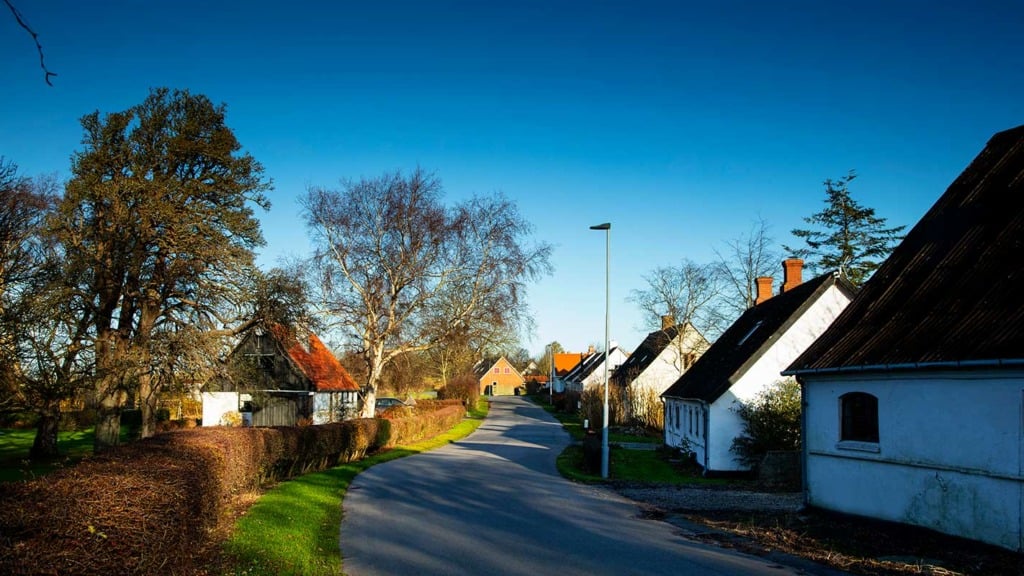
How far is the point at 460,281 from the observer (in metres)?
34.6

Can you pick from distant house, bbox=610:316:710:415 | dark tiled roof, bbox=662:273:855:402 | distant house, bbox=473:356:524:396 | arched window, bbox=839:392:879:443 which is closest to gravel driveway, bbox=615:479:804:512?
arched window, bbox=839:392:879:443

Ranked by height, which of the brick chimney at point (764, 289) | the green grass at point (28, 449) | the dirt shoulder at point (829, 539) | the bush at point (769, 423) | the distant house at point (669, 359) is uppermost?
the brick chimney at point (764, 289)

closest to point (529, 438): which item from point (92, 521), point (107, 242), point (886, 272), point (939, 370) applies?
point (107, 242)

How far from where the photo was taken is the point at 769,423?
21500 millimetres

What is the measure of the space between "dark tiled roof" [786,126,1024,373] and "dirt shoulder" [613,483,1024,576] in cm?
261

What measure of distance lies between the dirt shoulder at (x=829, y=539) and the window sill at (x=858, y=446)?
1.19 metres

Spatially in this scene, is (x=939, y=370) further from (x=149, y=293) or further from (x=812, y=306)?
(x=149, y=293)

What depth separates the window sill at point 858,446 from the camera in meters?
12.3

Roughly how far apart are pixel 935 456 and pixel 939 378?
3.92 feet

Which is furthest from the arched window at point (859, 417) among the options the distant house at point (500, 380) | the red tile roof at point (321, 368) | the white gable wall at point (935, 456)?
the distant house at point (500, 380)

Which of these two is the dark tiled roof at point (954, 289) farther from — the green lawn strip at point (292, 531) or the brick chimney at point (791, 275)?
the brick chimney at point (791, 275)

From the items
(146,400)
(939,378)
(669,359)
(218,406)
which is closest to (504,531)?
(939,378)

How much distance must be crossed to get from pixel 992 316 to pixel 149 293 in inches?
878

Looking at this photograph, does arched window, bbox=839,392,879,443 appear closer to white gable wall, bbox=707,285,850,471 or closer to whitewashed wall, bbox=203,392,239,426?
white gable wall, bbox=707,285,850,471
